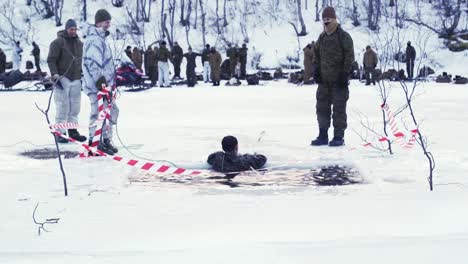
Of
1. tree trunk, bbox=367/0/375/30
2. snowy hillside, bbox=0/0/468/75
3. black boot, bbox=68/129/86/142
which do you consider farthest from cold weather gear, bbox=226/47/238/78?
black boot, bbox=68/129/86/142

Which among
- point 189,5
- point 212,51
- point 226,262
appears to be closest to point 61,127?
point 226,262

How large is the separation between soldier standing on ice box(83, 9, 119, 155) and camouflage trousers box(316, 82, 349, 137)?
7.99 feet

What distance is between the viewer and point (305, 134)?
9.59m

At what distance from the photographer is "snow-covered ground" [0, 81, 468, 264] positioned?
155 inches

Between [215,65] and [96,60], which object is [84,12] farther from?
[96,60]

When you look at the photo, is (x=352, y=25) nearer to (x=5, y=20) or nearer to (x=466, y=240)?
(x=5, y=20)

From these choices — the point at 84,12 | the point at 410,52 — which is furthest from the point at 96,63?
the point at 84,12

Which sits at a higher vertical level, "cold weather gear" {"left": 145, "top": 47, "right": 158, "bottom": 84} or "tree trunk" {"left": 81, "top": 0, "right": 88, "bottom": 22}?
"tree trunk" {"left": 81, "top": 0, "right": 88, "bottom": 22}

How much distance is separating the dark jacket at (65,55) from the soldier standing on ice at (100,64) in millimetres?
920

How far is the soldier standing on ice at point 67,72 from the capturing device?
878 cm

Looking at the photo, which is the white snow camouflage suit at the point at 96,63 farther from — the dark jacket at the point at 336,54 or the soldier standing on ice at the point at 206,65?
the soldier standing on ice at the point at 206,65

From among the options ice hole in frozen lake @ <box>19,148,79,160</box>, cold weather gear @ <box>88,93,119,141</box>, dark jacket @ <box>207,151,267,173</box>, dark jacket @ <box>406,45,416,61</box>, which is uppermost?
dark jacket @ <box>406,45,416,61</box>

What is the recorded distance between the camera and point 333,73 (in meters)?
8.34

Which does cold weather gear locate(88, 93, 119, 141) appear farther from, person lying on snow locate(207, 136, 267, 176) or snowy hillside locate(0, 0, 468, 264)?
person lying on snow locate(207, 136, 267, 176)
